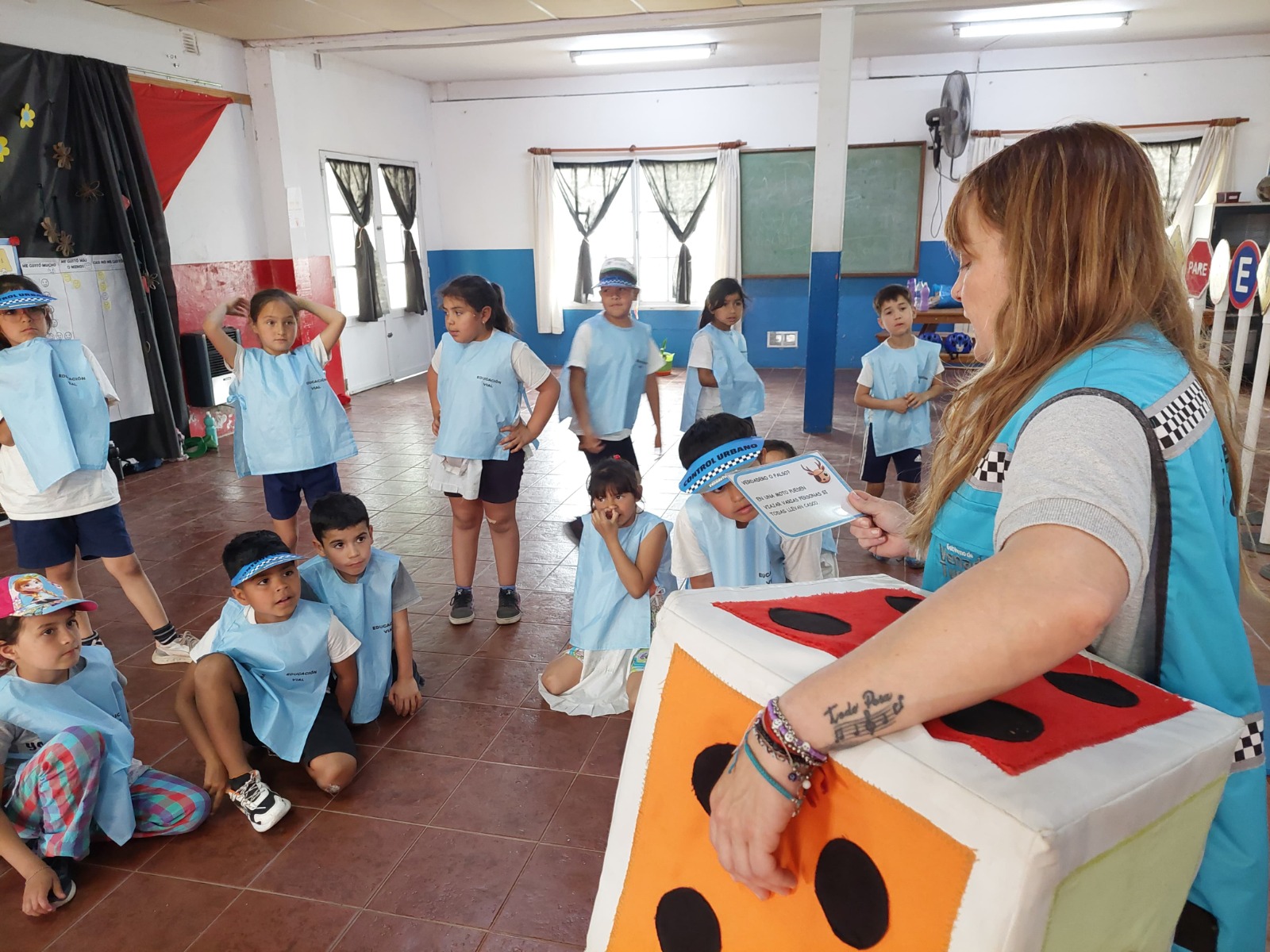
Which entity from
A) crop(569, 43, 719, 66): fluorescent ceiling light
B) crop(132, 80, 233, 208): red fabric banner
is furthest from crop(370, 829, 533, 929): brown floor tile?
crop(569, 43, 719, 66): fluorescent ceiling light

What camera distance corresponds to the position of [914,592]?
0.97m

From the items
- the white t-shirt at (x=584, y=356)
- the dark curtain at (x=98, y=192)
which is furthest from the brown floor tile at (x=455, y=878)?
the dark curtain at (x=98, y=192)

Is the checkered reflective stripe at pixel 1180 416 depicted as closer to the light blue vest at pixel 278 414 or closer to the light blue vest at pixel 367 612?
the light blue vest at pixel 367 612

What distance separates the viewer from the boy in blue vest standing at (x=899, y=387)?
392 centimetres

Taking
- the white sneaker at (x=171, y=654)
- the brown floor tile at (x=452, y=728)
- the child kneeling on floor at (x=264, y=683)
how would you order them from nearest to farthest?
Result: the child kneeling on floor at (x=264, y=683) < the brown floor tile at (x=452, y=728) < the white sneaker at (x=171, y=654)

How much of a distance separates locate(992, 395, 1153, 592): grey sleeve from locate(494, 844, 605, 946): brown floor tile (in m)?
1.53

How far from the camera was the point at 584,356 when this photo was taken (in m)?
3.84

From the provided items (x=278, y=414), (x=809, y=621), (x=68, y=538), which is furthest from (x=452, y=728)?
(x=809, y=621)

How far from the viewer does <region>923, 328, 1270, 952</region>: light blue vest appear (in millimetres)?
777

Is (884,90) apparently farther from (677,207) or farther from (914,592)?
(914,592)

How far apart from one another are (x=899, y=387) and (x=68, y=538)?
3.42 metres

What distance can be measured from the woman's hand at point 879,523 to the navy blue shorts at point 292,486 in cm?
261

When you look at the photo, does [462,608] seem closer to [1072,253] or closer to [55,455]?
[55,455]

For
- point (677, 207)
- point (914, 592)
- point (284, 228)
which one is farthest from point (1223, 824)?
point (677, 207)
